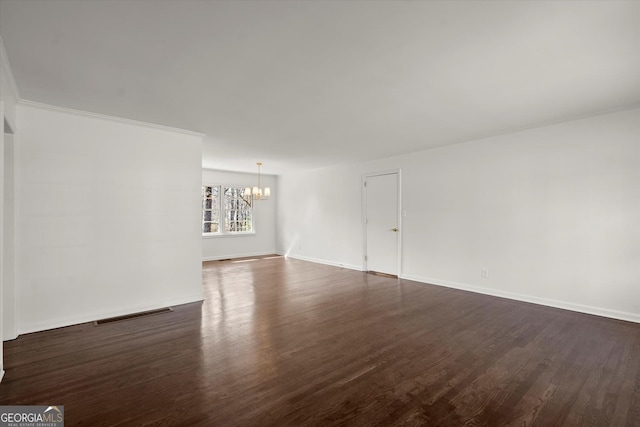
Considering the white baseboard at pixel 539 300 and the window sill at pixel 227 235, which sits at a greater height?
the window sill at pixel 227 235

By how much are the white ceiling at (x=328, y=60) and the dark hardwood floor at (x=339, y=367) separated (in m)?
2.53

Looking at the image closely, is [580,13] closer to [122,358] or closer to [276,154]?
[122,358]

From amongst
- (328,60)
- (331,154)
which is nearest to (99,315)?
(328,60)

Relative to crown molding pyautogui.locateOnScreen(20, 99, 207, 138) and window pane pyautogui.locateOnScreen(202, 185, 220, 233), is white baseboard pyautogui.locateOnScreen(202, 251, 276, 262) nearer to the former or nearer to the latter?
window pane pyautogui.locateOnScreen(202, 185, 220, 233)

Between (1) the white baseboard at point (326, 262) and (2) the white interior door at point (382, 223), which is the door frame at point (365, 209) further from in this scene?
(1) the white baseboard at point (326, 262)

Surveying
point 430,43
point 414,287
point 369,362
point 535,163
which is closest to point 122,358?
point 369,362

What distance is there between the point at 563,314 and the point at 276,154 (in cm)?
522

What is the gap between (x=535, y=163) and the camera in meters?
4.23

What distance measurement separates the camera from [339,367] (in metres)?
2.50

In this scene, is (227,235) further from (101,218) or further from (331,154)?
(101,218)

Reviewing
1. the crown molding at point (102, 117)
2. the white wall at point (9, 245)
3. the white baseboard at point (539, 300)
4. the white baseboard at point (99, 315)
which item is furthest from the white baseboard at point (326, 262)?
the white wall at point (9, 245)

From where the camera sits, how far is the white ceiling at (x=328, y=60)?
1812 mm

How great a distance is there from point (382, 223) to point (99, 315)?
4948 millimetres

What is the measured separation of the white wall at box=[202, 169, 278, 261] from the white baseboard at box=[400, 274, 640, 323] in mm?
5017
